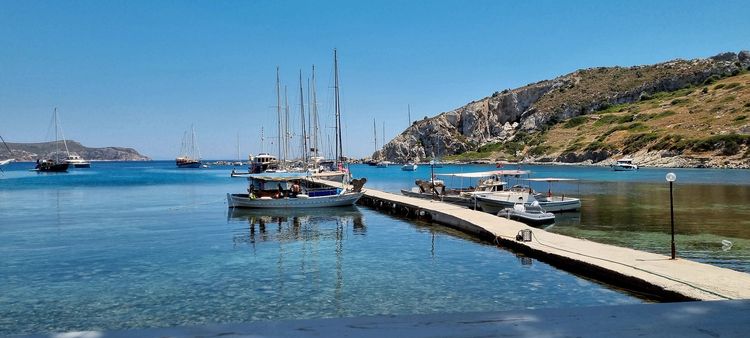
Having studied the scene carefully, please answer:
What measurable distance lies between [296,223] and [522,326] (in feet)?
96.9

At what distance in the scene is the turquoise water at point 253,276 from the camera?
14.0 metres

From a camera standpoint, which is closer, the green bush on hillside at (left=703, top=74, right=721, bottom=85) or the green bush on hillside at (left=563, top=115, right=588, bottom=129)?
the green bush on hillside at (left=703, top=74, right=721, bottom=85)

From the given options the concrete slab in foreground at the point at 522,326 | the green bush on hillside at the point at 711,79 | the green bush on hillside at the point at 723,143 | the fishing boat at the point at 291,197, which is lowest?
the fishing boat at the point at 291,197

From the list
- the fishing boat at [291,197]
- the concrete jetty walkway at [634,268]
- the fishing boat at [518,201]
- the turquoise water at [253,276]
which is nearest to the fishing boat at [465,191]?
the fishing boat at [518,201]

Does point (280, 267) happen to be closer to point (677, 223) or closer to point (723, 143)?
point (677, 223)

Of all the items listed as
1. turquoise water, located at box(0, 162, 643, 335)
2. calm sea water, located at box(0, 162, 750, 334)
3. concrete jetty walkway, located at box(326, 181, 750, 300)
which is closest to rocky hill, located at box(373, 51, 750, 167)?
calm sea water, located at box(0, 162, 750, 334)

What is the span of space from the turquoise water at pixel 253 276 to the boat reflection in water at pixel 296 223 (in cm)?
18

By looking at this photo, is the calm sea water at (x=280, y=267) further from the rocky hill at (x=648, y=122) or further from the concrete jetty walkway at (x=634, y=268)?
the rocky hill at (x=648, y=122)

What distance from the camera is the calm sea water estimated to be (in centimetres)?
1420

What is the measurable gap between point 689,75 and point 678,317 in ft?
649

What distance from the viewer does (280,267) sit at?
20109 mm

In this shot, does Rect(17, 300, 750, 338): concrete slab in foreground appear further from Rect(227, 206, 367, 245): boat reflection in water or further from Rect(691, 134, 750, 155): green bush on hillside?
Rect(691, 134, 750, 155): green bush on hillside

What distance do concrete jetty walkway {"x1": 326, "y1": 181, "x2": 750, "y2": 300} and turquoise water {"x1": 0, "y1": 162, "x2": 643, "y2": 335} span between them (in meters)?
0.55

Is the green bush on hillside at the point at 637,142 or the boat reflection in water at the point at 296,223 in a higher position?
the green bush on hillside at the point at 637,142
